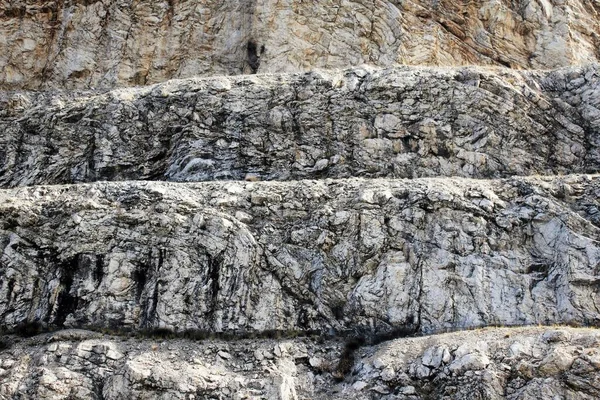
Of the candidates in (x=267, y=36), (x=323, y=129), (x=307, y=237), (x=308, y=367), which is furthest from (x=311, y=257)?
(x=267, y=36)

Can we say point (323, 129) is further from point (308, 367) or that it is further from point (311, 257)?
point (308, 367)

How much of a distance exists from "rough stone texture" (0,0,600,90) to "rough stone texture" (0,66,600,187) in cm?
538

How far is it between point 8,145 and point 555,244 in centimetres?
1803

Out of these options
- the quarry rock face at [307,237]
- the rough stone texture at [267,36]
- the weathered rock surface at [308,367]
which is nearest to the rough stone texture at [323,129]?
the quarry rock face at [307,237]

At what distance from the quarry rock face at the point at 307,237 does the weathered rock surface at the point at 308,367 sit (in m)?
0.05

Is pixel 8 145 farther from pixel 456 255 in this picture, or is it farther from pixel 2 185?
pixel 456 255

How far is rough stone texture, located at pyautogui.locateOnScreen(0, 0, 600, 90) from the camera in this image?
113 ft

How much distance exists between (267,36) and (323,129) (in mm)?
8214

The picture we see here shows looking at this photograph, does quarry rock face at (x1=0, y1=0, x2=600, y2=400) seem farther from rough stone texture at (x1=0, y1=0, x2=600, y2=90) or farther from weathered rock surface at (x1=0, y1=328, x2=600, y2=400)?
rough stone texture at (x1=0, y1=0, x2=600, y2=90)

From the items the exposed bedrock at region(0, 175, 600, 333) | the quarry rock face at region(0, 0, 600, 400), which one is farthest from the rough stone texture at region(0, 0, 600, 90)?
the exposed bedrock at region(0, 175, 600, 333)

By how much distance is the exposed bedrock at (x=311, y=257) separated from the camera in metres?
22.2

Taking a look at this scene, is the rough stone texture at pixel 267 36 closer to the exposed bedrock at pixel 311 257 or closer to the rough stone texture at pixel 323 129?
the rough stone texture at pixel 323 129

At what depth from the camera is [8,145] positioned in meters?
29.5

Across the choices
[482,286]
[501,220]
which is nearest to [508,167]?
[501,220]
